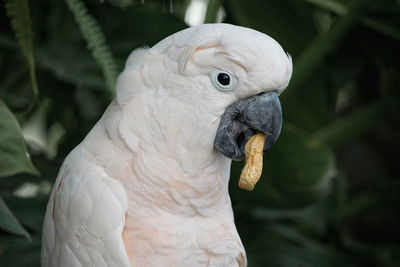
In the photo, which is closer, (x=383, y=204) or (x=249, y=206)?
(x=249, y=206)

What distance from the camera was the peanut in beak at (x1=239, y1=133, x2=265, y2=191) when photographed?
0.79 meters

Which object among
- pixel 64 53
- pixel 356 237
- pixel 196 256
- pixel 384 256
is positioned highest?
pixel 64 53

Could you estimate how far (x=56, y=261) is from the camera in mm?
829

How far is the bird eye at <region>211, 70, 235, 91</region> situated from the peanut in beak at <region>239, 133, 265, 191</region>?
92 mm

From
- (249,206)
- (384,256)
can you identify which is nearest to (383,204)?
(384,256)

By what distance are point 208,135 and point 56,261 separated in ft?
1.03

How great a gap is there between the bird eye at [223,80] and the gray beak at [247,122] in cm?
3

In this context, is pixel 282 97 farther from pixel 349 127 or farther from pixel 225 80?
pixel 225 80

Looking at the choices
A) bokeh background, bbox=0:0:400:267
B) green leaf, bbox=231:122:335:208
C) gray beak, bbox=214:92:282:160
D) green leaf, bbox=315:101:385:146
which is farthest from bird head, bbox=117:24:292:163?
green leaf, bbox=315:101:385:146

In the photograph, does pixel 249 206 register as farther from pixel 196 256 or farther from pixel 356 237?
pixel 356 237

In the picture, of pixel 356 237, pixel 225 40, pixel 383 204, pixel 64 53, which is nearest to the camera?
pixel 225 40

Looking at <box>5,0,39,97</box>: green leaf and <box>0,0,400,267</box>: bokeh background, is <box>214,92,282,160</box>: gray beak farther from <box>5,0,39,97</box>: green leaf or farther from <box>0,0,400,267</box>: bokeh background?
<box>5,0,39,97</box>: green leaf

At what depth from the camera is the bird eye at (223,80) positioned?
30.5 inches

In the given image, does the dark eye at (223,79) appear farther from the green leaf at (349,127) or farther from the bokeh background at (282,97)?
the green leaf at (349,127)
